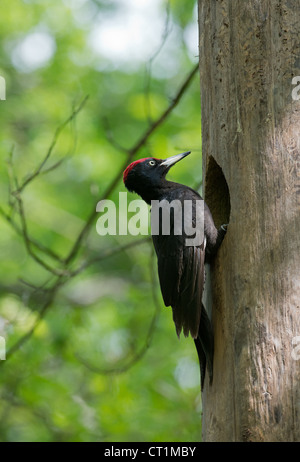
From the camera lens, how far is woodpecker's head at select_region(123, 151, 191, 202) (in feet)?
13.5

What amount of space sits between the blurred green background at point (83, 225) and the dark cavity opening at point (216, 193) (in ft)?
7.64

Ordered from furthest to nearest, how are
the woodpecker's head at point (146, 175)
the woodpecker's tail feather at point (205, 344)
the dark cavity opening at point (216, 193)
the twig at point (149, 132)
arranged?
the twig at point (149, 132), the woodpecker's head at point (146, 175), the dark cavity opening at point (216, 193), the woodpecker's tail feather at point (205, 344)

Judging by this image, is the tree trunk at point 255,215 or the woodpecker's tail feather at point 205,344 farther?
the woodpecker's tail feather at point 205,344

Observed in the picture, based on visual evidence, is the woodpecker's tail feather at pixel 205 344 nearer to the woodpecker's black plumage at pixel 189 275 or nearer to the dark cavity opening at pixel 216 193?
the woodpecker's black plumage at pixel 189 275

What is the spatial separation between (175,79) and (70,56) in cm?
134

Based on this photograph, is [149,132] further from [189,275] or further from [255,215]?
[255,215]

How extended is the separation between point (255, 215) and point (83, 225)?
15.2 ft

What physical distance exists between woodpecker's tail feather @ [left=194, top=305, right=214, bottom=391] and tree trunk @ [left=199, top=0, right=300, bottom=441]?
5 centimetres

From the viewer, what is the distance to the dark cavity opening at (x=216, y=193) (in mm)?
3387

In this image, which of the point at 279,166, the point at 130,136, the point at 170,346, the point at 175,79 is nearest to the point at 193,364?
the point at 170,346

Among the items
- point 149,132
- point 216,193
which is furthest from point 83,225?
point 216,193

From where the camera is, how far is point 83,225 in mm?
7293

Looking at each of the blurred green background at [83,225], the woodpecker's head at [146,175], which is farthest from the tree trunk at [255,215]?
the blurred green background at [83,225]
